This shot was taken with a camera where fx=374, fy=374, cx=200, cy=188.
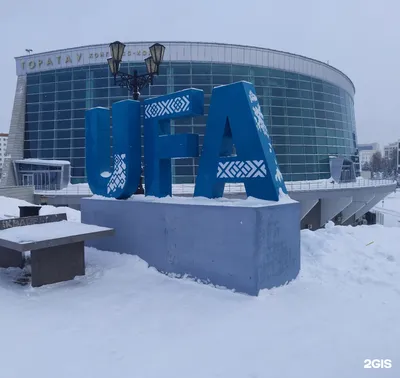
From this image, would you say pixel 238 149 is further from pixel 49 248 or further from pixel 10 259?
pixel 10 259

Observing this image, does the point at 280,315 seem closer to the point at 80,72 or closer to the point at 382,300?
the point at 382,300

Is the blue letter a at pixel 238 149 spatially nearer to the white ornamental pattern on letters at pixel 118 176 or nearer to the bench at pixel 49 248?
the white ornamental pattern on letters at pixel 118 176

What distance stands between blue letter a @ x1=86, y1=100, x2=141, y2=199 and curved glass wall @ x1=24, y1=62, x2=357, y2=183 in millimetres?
21895

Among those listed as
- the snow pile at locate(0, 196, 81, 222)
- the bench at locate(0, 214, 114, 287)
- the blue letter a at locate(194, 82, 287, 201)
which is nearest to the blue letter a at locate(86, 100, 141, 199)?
the bench at locate(0, 214, 114, 287)

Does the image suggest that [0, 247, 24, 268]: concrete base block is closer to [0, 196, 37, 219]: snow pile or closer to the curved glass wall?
[0, 196, 37, 219]: snow pile

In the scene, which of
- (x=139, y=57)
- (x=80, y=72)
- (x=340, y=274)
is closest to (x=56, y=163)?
(x=80, y=72)

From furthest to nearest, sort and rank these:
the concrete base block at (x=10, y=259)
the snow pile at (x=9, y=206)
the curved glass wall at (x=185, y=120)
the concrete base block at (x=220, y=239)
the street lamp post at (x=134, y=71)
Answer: the curved glass wall at (x=185, y=120), the snow pile at (x=9, y=206), the street lamp post at (x=134, y=71), the concrete base block at (x=10, y=259), the concrete base block at (x=220, y=239)

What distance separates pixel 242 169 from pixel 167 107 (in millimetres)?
2653

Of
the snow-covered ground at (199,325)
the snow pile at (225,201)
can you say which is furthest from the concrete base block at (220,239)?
the snow-covered ground at (199,325)

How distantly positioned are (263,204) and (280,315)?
2.12m

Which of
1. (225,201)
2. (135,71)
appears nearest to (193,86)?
(135,71)

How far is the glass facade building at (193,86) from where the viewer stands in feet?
113

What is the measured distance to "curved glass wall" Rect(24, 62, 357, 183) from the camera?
113ft

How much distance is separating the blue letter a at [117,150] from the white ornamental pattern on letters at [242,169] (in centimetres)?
267
